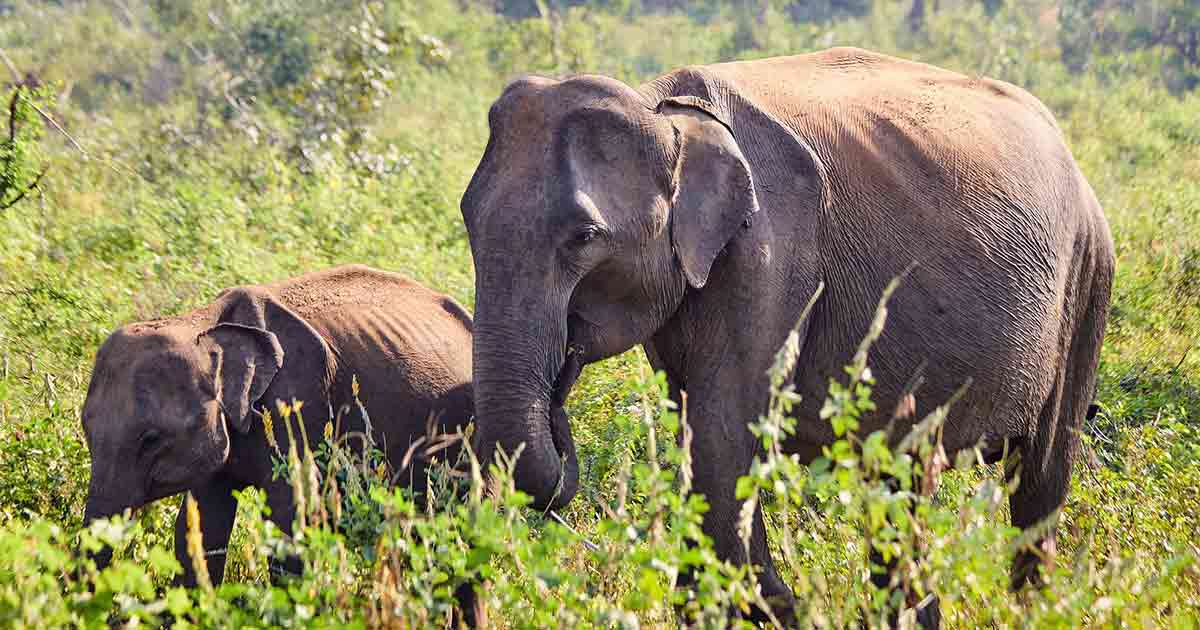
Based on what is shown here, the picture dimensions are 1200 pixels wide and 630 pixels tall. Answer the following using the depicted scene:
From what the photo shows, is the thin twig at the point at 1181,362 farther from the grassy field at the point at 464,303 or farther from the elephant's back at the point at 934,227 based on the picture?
the elephant's back at the point at 934,227

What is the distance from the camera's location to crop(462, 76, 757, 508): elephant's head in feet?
11.5

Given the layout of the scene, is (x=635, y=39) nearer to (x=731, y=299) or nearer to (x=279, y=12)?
(x=279, y=12)

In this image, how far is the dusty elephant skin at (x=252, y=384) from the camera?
15.6ft

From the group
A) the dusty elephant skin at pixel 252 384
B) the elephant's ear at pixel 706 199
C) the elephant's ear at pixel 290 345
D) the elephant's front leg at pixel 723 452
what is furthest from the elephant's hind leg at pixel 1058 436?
the elephant's ear at pixel 290 345

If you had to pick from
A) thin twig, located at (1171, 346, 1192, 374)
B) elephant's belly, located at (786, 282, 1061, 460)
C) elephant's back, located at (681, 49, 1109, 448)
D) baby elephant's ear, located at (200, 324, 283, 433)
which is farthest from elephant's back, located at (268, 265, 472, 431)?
thin twig, located at (1171, 346, 1192, 374)

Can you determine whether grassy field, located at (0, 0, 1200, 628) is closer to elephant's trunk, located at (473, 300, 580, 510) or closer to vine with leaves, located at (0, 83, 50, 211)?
vine with leaves, located at (0, 83, 50, 211)

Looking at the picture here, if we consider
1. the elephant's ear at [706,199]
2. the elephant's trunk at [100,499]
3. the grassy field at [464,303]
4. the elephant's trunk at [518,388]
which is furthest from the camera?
the elephant's trunk at [100,499]

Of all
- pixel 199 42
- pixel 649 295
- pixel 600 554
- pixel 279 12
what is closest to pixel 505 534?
pixel 600 554

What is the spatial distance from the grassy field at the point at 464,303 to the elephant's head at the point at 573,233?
0.24m

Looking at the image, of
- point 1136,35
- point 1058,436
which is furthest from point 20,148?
point 1136,35

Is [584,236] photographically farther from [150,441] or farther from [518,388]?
[150,441]

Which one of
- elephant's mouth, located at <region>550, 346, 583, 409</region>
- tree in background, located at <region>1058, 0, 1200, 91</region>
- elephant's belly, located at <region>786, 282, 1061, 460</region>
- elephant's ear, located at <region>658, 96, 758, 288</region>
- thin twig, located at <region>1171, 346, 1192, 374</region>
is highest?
elephant's ear, located at <region>658, 96, 758, 288</region>

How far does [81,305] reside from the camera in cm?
690

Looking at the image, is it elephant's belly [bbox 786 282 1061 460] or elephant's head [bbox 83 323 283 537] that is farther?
A: elephant's head [bbox 83 323 283 537]
